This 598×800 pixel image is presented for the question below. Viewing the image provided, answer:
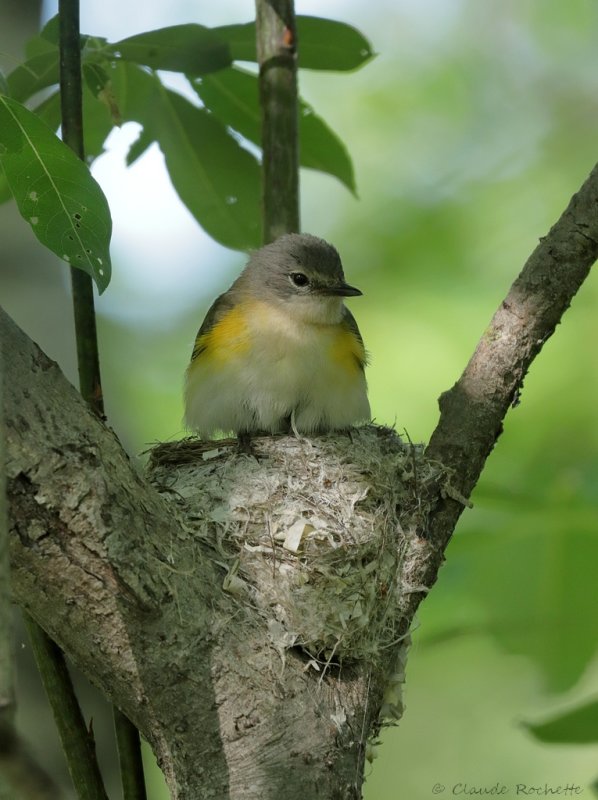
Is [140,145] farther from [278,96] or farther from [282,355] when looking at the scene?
[282,355]

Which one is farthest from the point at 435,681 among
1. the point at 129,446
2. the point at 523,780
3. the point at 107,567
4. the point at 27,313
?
the point at 107,567

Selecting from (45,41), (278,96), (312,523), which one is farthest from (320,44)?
(312,523)

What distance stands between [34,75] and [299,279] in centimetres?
187

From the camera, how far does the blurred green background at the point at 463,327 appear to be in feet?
10.8

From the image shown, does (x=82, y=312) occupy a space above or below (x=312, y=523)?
above

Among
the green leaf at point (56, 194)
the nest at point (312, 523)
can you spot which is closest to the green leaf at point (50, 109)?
the green leaf at point (56, 194)

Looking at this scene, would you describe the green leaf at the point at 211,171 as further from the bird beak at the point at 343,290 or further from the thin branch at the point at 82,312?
the bird beak at the point at 343,290

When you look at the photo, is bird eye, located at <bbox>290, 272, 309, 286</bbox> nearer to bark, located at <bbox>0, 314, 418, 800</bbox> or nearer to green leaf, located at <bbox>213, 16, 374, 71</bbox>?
green leaf, located at <bbox>213, 16, 374, 71</bbox>

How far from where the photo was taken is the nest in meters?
2.89

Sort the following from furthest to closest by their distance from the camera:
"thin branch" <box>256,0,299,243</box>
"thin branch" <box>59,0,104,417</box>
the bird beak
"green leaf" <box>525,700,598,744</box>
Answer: the bird beak, "thin branch" <box>256,0,299,243</box>, "thin branch" <box>59,0,104,417</box>, "green leaf" <box>525,700,598,744</box>

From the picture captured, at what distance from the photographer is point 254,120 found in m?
3.80

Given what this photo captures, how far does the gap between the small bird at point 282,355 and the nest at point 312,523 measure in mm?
129

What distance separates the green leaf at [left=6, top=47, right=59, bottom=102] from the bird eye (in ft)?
5.82

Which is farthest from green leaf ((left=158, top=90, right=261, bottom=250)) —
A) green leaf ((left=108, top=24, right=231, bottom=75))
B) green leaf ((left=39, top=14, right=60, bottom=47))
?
green leaf ((left=39, top=14, right=60, bottom=47))
